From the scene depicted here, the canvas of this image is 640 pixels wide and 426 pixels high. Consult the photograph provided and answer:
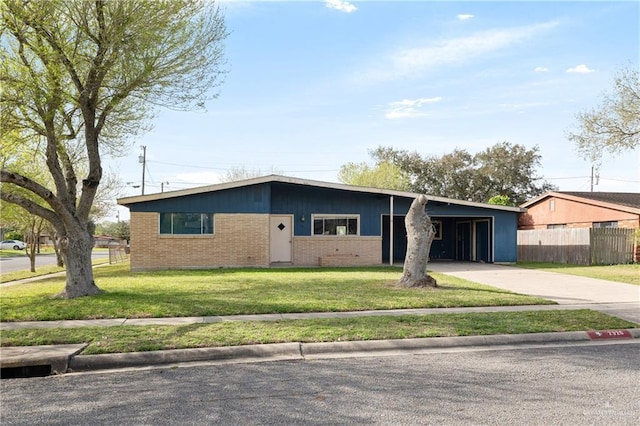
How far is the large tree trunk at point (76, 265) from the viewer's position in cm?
1053

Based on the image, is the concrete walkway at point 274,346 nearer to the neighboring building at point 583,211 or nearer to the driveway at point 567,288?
the driveway at point 567,288

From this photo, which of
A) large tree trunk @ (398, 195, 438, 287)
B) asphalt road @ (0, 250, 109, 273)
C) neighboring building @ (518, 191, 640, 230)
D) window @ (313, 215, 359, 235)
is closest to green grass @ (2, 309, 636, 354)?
large tree trunk @ (398, 195, 438, 287)

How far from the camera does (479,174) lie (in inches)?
1882

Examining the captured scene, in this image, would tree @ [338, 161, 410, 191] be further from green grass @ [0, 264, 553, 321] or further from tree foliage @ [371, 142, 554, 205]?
green grass @ [0, 264, 553, 321]

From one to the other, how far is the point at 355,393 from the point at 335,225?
16.1 m

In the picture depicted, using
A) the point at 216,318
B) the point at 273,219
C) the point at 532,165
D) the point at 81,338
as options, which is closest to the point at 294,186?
the point at 273,219

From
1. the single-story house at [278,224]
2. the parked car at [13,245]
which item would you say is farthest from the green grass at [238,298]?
the parked car at [13,245]

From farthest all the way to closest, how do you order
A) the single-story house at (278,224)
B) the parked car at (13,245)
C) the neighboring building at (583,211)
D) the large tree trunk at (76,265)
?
the parked car at (13,245) → the neighboring building at (583,211) → the single-story house at (278,224) → the large tree trunk at (76,265)

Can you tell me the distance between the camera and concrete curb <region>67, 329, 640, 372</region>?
6059mm

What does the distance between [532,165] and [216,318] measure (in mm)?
46110

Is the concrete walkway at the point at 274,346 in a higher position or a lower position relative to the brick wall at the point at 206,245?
lower

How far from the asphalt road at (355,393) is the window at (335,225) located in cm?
1459

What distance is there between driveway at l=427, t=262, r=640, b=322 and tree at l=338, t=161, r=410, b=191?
94.9 ft

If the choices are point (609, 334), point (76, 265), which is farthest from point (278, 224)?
point (609, 334)
